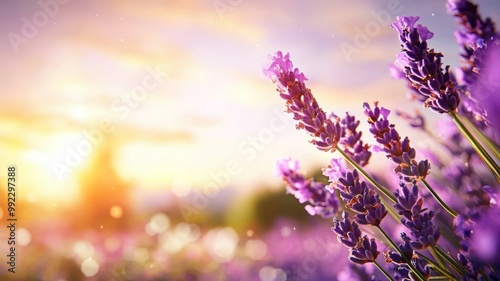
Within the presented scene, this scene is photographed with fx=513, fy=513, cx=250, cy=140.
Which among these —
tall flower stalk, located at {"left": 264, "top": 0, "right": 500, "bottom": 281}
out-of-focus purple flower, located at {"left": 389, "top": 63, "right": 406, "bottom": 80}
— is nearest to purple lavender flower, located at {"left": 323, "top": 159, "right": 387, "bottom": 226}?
tall flower stalk, located at {"left": 264, "top": 0, "right": 500, "bottom": 281}

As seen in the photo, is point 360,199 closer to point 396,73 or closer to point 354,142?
point 354,142

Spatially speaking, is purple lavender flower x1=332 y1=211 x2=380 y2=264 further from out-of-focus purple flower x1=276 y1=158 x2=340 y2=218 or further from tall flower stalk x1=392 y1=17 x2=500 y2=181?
tall flower stalk x1=392 y1=17 x2=500 y2=181

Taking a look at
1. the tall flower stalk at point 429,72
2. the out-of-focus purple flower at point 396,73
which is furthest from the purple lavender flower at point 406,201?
the out-of-focus purple flower at point 396,73

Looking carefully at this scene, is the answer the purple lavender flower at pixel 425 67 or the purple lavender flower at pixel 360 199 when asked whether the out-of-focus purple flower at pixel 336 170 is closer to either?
Answer: the purple lavender flower at pixel 360 199

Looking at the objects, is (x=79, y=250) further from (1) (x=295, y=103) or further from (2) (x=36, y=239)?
(1) (x=295, y=103)

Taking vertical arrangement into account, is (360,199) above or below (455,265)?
above

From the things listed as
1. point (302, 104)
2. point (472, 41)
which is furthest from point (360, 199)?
point (472, 41)
